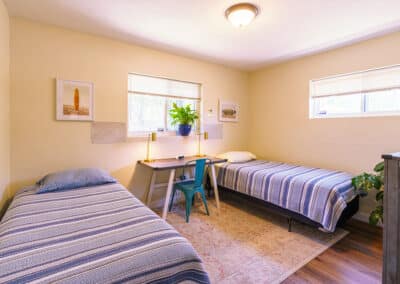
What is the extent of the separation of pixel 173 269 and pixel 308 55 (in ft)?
11.8

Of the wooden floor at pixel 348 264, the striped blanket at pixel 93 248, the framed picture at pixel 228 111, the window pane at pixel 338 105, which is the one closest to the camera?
the striped blanket at pixel 93 248

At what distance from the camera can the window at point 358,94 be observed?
2.62m

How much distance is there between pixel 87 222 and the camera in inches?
54.0

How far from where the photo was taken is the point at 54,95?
8.05 feet

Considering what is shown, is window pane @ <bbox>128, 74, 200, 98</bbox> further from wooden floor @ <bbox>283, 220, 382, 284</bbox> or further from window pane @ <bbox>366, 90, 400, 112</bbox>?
wooden floor @ <bbox>283, 220, 382, 284</bbox>

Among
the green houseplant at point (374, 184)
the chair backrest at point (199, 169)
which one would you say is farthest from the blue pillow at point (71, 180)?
the green houseplant at point (374, 184)

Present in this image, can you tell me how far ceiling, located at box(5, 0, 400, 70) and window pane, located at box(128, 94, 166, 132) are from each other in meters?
0.78

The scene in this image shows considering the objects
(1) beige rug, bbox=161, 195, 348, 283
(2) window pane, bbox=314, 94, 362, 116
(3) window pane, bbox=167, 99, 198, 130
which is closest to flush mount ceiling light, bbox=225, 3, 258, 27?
(3) window pane, bbox=167, 99, 198, 130

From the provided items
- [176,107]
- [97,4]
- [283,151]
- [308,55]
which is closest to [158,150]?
[176,107]

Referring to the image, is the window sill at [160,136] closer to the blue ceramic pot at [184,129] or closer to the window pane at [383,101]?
the blue ceramic pot at [184,129]

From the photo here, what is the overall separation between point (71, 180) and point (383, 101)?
3.91 meters

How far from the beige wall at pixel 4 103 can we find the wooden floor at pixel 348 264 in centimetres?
278

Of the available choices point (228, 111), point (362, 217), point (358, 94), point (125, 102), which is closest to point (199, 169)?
point (125, 102)

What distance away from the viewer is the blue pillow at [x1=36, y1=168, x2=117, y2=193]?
203cm
